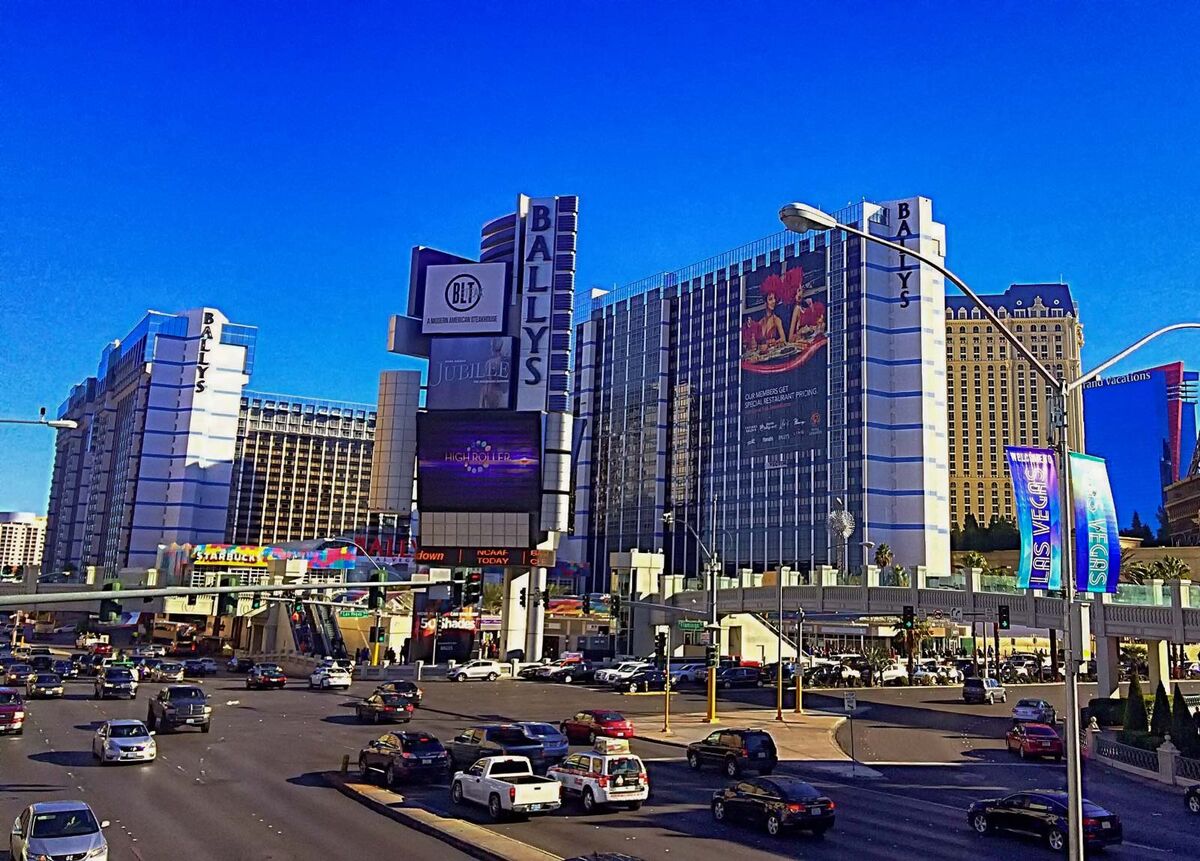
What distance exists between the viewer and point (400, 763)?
28547 millimetres

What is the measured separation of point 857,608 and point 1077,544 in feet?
168

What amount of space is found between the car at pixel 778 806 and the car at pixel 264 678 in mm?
45825

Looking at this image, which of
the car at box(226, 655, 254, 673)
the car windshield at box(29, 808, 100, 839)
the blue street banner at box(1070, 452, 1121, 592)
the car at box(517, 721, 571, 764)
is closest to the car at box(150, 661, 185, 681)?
the car at box(226, 655, 254, 673)

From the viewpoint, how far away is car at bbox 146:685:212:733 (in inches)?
1567

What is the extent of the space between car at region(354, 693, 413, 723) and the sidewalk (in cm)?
1103

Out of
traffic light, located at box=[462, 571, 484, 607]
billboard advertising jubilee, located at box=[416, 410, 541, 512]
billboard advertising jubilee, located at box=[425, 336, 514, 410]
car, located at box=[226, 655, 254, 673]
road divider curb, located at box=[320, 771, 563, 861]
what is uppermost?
billboard advertising jubilee, located at box=[425, 336, 514, 410]

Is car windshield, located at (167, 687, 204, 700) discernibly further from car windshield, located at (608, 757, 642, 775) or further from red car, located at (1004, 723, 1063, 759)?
red car, located at (1004, 723, 1063, 759)

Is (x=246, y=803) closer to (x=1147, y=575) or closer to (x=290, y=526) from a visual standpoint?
(x=1147, y=575)

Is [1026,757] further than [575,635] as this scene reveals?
No

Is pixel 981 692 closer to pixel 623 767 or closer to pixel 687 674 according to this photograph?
pixel 687 674

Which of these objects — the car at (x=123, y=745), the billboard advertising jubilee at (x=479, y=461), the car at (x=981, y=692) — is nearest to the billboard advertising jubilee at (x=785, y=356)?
the billboard advertising jubilee at (x=479, y=461)

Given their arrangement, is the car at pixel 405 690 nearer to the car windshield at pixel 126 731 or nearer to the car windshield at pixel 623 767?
the car windshield at pixel 126 731

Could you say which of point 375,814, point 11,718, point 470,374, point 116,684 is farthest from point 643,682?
point 375,814

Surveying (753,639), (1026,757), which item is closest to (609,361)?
(753,639)
